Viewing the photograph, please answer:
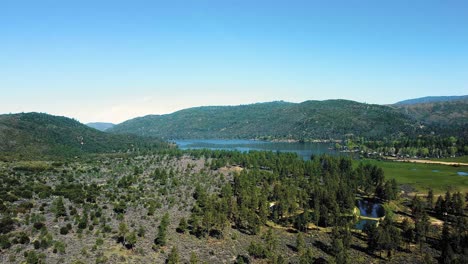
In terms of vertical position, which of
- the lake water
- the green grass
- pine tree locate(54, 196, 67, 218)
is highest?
pine tree locate(54, 196, 67, 218)

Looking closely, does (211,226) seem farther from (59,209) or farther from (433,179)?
(433,179)

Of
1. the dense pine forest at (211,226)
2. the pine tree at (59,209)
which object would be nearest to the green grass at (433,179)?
the dense pine forest at (211,226)

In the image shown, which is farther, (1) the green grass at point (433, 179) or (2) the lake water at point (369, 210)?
(1) the green grass at point (433, 179)

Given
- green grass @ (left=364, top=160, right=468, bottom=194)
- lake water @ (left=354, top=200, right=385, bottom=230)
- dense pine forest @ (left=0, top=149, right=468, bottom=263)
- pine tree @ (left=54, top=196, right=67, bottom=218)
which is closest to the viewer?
dense pine forest @ (left=0, top=149, right=468, bottom=263)

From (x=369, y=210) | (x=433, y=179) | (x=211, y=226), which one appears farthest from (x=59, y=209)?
(x=433, y=179)

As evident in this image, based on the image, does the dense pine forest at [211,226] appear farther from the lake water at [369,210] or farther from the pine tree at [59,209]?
the lake water at [369,210]

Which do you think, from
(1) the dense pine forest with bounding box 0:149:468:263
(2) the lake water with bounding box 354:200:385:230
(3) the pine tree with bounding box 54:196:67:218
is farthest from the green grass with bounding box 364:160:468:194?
(3) the pine tree with bounding box 54:196:67:218

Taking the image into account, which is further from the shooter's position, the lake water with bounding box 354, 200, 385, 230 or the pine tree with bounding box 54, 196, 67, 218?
the lake water with bounding box 354, 200, 385, 230

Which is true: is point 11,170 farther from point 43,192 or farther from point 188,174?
point 188,174

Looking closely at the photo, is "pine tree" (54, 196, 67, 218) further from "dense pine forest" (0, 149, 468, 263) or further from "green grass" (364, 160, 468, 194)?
"green grass" (364, 160, 468, 194)

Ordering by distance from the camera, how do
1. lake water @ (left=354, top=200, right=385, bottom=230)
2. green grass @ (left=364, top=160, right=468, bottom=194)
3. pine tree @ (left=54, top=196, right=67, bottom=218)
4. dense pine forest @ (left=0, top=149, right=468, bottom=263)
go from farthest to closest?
green grass @ (left=364, top=160, right=468, bottom=194) < lake water @ (left=354, top=200, right=385, bottom=230) < pine tree @ (left=54, top=196, right=67, bottom=218) < dense pine forest @ (left=0, top=149, right=468, bottom=263)
